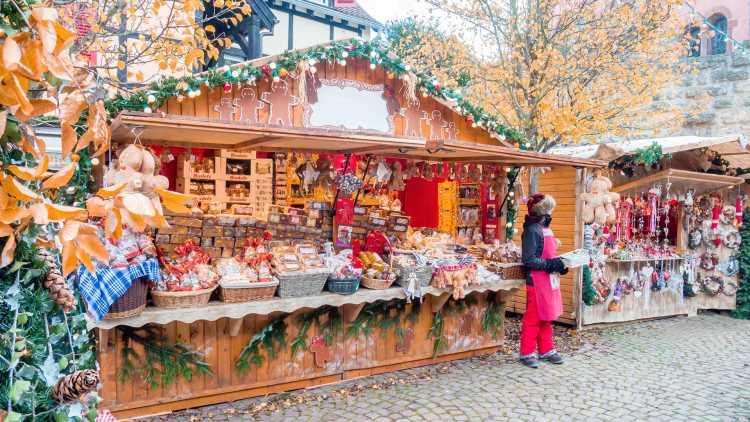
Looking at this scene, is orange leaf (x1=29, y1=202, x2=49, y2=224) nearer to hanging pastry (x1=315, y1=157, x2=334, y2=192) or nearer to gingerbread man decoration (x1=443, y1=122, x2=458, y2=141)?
hanging pastry (x1=315, y1=157, x2=334, y2=192)

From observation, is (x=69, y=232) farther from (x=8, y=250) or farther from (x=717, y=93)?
(x=717, y=93)

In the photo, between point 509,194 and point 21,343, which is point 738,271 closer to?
point 509,194

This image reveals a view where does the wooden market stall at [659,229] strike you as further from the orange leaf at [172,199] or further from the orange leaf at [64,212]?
the orange leaf at [64,212]

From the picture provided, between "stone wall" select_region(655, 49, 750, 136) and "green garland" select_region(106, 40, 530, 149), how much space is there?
7.03 metres

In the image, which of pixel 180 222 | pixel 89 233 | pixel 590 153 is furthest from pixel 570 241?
pixel 89 233

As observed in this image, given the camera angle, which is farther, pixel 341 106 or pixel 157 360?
pixel 341 106

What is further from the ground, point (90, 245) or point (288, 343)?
point (90, 245)

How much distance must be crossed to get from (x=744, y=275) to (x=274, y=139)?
8448 millimetres

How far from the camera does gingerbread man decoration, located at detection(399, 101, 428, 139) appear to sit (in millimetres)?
6137

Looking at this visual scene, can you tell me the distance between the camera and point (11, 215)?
972 millimetres

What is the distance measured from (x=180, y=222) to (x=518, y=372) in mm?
3979

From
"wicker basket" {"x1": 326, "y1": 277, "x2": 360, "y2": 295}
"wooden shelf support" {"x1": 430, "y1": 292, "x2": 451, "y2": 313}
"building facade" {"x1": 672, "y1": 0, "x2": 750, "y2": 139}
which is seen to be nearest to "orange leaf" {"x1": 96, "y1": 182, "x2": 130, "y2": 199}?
"wicker basket" {"x1": 326, "y1": 277, "x2": 360, "y2": 295}

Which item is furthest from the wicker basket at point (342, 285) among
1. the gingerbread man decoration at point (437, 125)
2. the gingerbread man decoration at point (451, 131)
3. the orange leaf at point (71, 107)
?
the orange leaf at point (71, 107)

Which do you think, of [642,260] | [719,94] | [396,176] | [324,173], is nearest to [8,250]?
[324,173]
